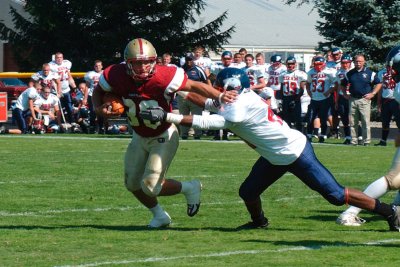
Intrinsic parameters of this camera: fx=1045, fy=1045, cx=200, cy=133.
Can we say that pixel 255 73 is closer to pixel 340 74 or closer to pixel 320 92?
pixel 320 92

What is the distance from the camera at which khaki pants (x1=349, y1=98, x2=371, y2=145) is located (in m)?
19.2

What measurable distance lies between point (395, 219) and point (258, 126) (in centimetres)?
136

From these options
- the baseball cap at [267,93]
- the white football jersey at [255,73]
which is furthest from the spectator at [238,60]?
the baseball cap at [267,93]

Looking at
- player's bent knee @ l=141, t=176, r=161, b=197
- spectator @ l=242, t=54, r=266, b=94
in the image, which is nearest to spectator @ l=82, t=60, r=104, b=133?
spectator @ l=242, t=54, r=266, b=94

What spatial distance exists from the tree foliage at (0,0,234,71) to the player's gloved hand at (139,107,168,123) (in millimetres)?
25230

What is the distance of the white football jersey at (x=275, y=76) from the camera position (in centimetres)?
2102

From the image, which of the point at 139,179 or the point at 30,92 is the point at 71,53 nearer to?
the point at 30,92

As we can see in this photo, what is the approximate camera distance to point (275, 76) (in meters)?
21.1

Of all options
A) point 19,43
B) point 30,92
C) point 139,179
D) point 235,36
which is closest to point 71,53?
point 19,43

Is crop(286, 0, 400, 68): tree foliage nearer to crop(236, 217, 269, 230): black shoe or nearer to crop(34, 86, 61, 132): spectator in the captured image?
crop(34, 86, 61, 132): spectator

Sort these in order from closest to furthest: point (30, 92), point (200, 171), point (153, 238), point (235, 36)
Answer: point (153, 238), point (200, 171), point (30, 92), point (235, 36)

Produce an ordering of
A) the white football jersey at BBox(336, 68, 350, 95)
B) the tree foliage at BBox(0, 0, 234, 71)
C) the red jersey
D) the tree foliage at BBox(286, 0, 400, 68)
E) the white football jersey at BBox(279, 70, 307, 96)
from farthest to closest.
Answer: the tree foliage at BBox(0, 0, 234, 71), the tree foliage at BBox(286, 0, 400, 68), the white football jersey at BBox(279, 70, 307, 96), the white football jersey at BBox(336, 68, 350, 95), the red jersey

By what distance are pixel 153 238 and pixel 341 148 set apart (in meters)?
10.8

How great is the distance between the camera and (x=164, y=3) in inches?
1293
